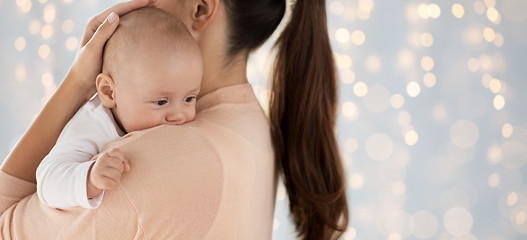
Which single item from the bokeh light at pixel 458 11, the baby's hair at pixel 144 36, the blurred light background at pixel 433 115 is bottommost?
the blurred light background at pixel 433 115

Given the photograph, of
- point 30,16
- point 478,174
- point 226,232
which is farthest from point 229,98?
point 30,16

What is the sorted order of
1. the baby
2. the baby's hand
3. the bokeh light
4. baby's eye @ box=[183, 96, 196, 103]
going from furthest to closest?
the bokeh light → baby's eye @ box=[183, 96, 196, 103] → the baby → the baby's hand

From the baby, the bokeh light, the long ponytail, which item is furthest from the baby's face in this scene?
the bokeh light

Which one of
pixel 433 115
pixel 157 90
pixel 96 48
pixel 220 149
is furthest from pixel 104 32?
pixel 433 115

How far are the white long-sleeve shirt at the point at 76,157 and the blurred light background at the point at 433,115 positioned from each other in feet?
3.79

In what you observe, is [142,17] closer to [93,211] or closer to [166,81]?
[166,81]

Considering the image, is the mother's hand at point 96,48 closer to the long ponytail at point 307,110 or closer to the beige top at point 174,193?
the beige top at point 174,193

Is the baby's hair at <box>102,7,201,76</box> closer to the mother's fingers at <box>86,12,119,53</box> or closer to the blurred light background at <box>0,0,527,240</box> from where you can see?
the mother's fingers at <box>86,12,119,53</box>

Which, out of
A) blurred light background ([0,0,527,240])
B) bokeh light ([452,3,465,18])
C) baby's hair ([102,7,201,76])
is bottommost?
blurred light background ([0,0,527,240])

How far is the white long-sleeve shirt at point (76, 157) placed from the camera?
36.1 inches

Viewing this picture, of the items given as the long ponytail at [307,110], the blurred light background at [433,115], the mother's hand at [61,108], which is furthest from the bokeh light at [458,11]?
the mother's hand at [61,108]

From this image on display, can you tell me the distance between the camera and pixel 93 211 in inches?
36.1

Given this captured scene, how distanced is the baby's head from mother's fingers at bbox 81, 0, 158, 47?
0.09 ft

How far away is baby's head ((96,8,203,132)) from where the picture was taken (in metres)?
1.02
